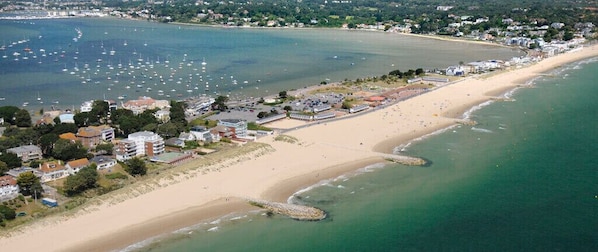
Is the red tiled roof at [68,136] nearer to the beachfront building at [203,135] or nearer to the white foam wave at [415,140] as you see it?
the beachfront building at [203,135]

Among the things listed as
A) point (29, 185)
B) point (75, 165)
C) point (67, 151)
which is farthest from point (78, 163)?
point (29, 185)

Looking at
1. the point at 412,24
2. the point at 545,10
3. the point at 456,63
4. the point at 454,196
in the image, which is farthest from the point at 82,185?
the point at 545,10

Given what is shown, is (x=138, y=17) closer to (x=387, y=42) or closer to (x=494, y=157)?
(x=387, y=42)

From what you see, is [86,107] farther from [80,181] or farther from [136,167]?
[80,181]

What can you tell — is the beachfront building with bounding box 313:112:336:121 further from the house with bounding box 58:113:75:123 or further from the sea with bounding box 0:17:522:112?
the house with bounding box 58:113:75:123

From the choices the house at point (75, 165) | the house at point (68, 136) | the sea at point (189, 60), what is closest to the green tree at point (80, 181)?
the house at point (75, 165)
